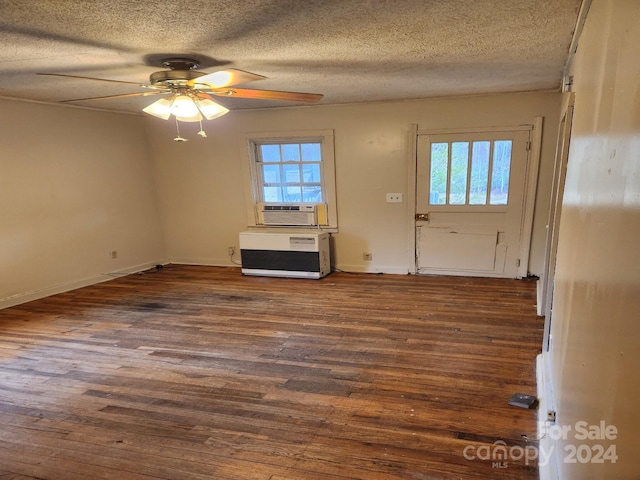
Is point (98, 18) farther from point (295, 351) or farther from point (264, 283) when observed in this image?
point (264, 283)

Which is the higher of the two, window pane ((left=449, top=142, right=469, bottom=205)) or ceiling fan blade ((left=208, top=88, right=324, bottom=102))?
ceiling fan blade ((left=208, top=88, right=324, bottom=102))

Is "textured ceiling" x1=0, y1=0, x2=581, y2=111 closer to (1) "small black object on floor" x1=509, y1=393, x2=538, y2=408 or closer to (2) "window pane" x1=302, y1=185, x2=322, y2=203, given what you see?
(2) "window pane" x1=302, y1=185, x2=322, y2=203

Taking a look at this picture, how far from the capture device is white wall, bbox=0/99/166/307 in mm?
3992

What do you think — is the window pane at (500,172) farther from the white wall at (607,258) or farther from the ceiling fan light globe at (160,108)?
the ceiling fan light globe at (160,108)

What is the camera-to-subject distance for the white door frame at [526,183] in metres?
4.08

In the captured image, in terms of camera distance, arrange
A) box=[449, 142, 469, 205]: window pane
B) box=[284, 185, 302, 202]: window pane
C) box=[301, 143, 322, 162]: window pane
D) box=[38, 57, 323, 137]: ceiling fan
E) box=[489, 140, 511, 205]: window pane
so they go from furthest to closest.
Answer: box=[284, 185, 302, 202]: window pane, box=[301, 143, 322, 162]: window pane, box=[449, 142, 469, 205]: window pane, box=[489, 140, 511, 205]: window pane, box=[38, 57, 323, 137]: ceiling fan

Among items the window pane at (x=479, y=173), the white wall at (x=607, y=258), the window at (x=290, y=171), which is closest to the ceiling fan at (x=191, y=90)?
the white wall at (x=607, y=258)

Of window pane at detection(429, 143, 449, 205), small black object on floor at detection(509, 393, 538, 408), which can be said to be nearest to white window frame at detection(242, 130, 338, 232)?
window pane at detection(429, 143, 449, 205)

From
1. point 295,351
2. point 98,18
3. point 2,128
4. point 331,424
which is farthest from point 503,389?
point 2,128

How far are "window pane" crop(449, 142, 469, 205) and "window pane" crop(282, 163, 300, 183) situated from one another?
1976 millimetres

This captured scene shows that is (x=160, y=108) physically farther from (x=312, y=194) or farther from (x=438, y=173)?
(x=438, y=173)

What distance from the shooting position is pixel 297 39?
219cm

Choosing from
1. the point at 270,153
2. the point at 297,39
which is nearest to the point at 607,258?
the point at 297,39

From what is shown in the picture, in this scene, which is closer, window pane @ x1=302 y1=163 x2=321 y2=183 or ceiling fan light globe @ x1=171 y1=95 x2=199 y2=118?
ceiling fan light globe @ x1=171 y1=95 x2=199 y2=118
